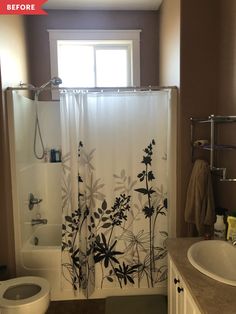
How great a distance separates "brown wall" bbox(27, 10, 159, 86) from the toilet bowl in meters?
2.02

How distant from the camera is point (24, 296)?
2.04 metres

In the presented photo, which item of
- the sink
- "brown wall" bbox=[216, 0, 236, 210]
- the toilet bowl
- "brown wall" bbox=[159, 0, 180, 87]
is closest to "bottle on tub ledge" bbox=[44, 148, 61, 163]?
the toilet bowl

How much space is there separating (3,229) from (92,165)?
0.90 metres

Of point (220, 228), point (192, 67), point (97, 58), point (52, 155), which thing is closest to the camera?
point (220, 228)

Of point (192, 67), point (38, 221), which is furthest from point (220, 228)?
point (38, 221)

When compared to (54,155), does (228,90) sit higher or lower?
higher

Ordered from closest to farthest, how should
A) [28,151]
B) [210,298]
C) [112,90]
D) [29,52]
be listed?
[210,298]
[112,90]
[28,151]
[29,52]

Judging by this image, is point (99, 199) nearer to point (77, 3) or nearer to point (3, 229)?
point (3, 229)

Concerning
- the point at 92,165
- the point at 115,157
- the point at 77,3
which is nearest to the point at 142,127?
the point at 115,157

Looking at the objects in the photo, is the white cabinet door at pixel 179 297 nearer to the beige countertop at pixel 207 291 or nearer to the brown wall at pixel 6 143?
the beige countertop at pixel 207 291

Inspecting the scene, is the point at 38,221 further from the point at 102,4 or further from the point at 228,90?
the point at 102,4

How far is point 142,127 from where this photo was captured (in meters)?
2.25

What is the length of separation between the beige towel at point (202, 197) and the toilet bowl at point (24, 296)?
1236mm

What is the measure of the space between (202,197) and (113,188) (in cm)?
72
